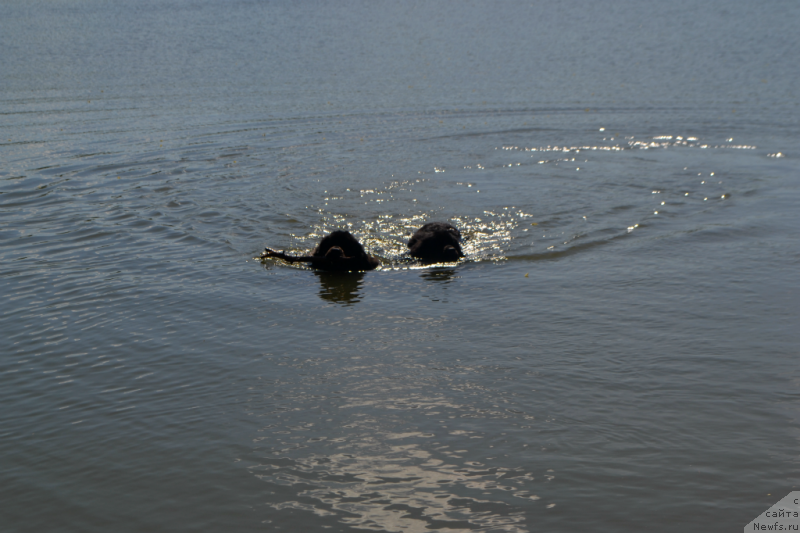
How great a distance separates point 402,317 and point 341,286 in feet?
4.77

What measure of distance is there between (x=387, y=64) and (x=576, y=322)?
22753 millimetres

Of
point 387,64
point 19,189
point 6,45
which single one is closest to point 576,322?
point 19,189

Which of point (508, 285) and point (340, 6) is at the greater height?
point (340, 6)

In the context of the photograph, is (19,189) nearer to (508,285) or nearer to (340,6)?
(508,285)

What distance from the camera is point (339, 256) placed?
963 centimetres

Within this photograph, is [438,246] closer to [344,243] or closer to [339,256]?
[344,243]

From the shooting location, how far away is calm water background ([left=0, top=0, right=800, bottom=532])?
516cm

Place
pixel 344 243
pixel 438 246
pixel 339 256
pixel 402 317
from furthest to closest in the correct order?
pixel 438 246
pixel 344 243
pixel 339 256
pixel 402 317

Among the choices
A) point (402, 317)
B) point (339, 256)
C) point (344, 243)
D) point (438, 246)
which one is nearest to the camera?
point (402, 317)

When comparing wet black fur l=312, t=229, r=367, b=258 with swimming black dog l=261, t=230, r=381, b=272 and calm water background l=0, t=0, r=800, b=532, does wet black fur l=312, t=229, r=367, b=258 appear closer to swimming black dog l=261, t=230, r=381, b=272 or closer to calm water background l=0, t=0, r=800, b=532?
swimming black dog l=261, t=230, r=381, b=272

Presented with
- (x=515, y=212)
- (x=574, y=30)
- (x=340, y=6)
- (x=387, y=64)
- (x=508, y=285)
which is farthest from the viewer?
(x=340, y=6)

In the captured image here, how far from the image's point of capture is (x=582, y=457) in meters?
5.39

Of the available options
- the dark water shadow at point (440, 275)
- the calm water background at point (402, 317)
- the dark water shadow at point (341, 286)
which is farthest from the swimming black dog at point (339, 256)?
the dark water shadow at point (440, 275)

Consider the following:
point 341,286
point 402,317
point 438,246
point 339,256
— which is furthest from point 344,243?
point 402,317
